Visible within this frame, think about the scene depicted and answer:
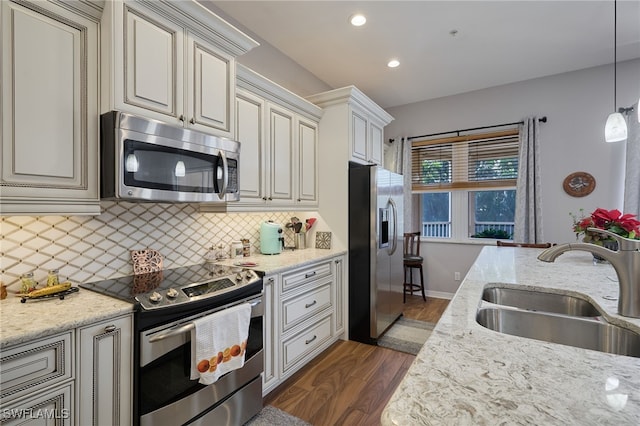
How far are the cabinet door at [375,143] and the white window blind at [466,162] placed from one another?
108cm

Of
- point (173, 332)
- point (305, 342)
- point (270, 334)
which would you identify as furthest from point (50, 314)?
point (305, 342)

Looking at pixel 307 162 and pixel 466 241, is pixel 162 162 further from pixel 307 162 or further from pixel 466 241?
pixel 466 241

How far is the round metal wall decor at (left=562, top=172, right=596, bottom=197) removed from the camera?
3551mm

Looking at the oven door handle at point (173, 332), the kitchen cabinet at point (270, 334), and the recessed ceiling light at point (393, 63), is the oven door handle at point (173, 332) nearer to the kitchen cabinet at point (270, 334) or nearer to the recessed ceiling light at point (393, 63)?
the kitchen cabinet at point (270, 334)

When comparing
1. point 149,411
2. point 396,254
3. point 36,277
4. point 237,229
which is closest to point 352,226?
point 396,254

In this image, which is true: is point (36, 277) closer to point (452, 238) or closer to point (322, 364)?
point (322, 364)

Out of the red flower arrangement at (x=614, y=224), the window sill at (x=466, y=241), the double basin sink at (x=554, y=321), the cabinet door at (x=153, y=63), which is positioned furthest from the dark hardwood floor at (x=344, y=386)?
the window sill at (x=466, y=241)

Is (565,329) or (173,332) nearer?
(565,329)

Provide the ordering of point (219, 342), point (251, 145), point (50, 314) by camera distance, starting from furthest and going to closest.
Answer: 1. point (251, 145)
2. point (219, 342)
3. point (50, 314)

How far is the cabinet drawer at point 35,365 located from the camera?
3.28 ft

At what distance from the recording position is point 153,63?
1.64m

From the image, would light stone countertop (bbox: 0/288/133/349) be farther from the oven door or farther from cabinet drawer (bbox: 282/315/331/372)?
cabinet drawer (bbox: 282/315/331/372)

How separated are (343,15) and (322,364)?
3.02 meters

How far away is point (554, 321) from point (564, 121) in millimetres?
3705
